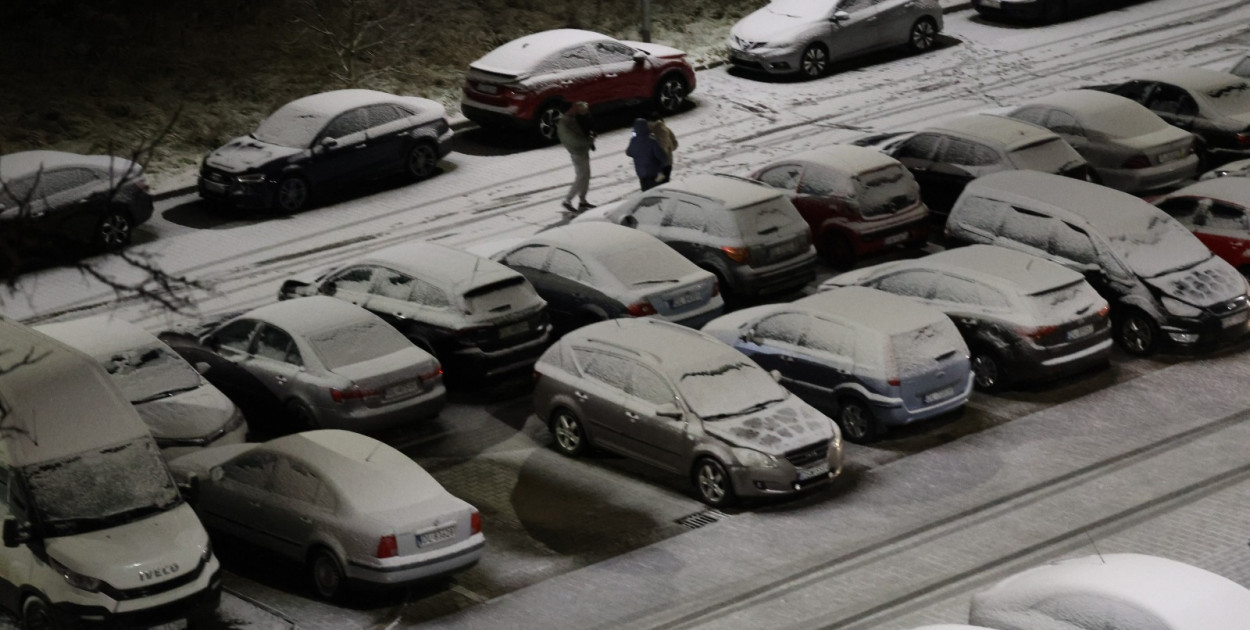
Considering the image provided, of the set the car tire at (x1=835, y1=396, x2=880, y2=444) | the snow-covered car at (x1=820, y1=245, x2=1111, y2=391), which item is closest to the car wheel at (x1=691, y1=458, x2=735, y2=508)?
the car tire at (x1=835, y1=396, x2=880, y2=444)

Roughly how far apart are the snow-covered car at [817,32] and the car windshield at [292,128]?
9041 millimetres

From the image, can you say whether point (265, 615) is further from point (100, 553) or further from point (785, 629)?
point (785, 629)

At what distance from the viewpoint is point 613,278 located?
862 inches

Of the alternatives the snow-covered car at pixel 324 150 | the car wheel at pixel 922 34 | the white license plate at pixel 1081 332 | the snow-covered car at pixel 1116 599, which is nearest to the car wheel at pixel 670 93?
the snow-covered car at pixel 324 150

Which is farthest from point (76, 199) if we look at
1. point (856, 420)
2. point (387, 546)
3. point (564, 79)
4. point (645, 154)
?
point (856, 420)

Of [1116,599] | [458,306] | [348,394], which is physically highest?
[1116,599]

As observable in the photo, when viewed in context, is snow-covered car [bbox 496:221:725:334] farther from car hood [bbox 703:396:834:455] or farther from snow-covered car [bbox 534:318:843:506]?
car hood [bbox 703:396:834:455]

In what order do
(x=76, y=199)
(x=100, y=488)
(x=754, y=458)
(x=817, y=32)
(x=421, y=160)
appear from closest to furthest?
1. (x=100, y=488)
2. (x=754, y=458)
3. (x=76, y=199)
4. (x=421, y=160)
5. (x=817, y=32)

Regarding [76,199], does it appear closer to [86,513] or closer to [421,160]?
[421,160]

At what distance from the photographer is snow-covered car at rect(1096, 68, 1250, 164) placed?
28594 mm

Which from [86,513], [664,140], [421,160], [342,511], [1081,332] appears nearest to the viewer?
[86,513]

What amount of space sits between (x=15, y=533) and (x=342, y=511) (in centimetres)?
289

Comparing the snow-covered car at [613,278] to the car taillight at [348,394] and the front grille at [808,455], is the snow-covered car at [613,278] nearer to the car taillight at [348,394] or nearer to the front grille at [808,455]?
the car taillight at [348,394]

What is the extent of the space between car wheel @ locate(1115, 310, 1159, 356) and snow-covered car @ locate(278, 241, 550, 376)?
7341mm
